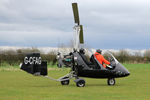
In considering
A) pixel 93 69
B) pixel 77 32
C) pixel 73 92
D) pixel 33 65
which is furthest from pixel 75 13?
pixel 73 92

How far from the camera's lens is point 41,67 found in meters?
17.5

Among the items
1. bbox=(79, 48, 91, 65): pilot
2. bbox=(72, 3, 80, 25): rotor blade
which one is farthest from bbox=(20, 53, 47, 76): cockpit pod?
bbox=(72, 3, 80, 25): rotor blade

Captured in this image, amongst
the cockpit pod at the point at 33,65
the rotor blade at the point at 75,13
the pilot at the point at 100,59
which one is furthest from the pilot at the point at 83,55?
the cockpit pod at the point at 33,65

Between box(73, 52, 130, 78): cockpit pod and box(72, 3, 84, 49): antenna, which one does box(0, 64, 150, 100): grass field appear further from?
box(72, 3, 84, 49): antenna

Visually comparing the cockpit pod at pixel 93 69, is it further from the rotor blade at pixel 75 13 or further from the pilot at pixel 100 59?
the rotor blade at pixel 75 13

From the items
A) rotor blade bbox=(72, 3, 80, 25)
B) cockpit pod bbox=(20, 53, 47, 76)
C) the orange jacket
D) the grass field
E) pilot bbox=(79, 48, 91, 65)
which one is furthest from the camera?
pilot bbox=(79, 48, 91, 65)

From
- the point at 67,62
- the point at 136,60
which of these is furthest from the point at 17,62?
the point at 136,60

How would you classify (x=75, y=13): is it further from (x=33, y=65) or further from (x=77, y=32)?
(x=33, y=65)

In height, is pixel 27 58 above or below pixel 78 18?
below

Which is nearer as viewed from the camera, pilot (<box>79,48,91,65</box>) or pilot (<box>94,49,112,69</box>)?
pilot (<box>94,49,112,69</box>)

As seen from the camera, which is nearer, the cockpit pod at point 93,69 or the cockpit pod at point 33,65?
the cockpit pod at point 33,65

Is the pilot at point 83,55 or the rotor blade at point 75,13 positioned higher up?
the rotor blade at point 75,13

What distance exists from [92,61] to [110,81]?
4.92ft

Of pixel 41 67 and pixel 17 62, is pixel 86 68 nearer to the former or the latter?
pixel 41 67
